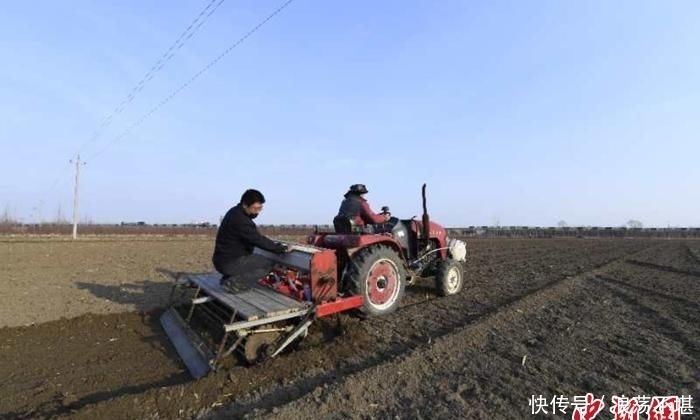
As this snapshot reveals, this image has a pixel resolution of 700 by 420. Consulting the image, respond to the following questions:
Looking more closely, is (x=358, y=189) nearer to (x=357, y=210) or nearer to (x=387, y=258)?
(x=357, y=210)

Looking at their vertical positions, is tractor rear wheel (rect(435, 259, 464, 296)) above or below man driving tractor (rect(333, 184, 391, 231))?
below

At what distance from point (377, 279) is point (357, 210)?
4.62 ft

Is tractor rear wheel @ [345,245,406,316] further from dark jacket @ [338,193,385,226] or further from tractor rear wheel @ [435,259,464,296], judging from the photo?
tractor rear wheel @ [435,259,464,296]

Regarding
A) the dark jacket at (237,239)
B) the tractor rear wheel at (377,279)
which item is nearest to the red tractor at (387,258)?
the tractor rear wheel at (377,279)

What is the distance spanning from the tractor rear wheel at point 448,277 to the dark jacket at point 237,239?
366 centimetres

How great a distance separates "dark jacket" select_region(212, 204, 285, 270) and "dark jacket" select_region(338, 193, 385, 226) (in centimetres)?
197

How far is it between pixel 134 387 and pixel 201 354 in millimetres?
724

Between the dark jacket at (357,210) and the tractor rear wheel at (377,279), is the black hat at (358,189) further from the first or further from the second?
the tractor rear wheel at (377,279)

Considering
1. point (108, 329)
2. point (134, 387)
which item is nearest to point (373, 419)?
point (134, 387)

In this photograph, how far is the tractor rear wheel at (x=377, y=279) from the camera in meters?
7.12

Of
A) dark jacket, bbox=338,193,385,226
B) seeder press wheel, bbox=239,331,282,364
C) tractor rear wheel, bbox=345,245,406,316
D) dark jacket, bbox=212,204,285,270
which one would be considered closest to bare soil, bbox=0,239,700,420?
seeder press wheel, bbox=239,331,282,364

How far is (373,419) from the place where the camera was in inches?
149

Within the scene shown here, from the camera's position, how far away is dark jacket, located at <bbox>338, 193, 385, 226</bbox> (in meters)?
8.37

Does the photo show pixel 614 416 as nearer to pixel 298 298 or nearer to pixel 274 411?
pixel 274 411
